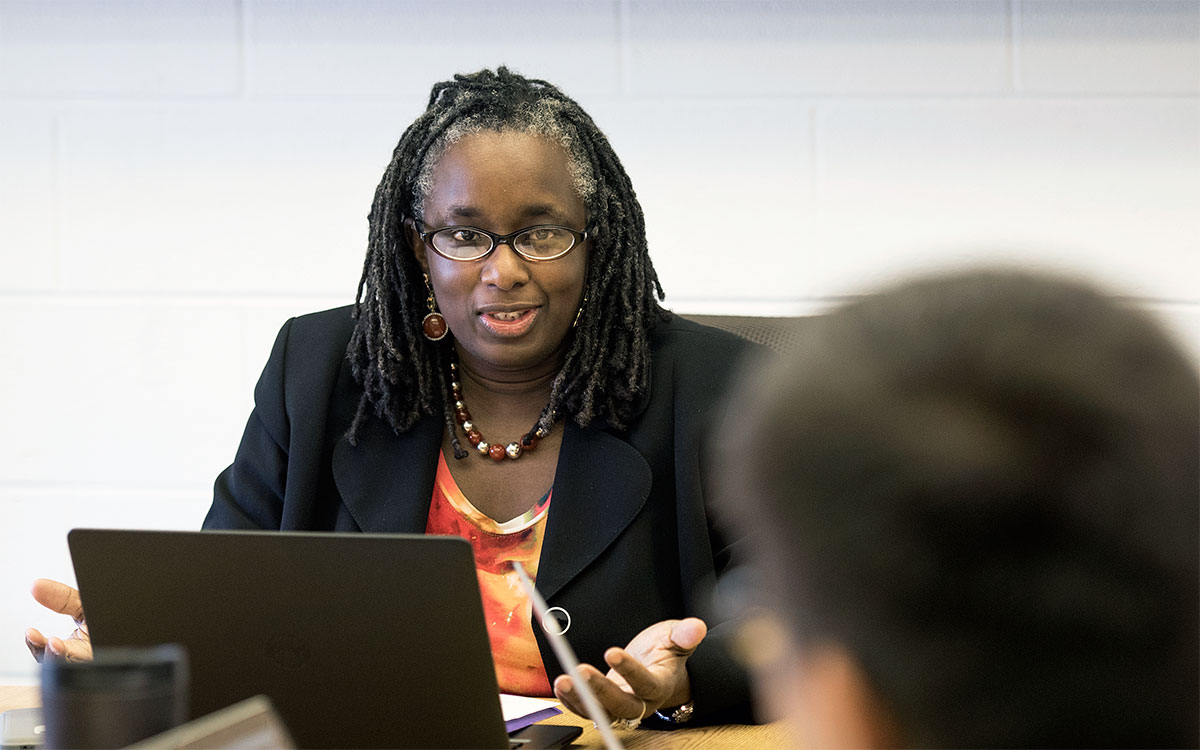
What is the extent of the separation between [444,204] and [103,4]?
109cm

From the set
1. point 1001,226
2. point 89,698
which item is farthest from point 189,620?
point 1001,226

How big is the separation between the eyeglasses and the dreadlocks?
0.05 meters

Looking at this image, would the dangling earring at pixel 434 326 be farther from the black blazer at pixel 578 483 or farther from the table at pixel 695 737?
the table at pixel 695 737

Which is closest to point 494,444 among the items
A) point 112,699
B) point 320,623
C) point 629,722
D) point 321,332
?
point 321,332

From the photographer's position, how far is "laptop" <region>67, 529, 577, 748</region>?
36.7 inches

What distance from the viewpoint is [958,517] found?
1.62 ft

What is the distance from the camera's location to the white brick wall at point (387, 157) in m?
2.16

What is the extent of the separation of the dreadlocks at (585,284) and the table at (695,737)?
0.49m

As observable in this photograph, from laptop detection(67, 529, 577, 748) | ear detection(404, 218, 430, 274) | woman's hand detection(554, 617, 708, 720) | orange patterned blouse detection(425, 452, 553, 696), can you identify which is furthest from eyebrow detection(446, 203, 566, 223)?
laptop detection(67, 529, 577, 748)

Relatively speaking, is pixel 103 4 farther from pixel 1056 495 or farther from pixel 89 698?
pixel 1056 495

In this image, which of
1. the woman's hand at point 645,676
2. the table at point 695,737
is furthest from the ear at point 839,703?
the table at point 695,737

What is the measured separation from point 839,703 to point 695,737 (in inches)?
29.1

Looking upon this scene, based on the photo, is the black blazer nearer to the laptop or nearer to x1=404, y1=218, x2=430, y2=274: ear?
x1=404, y1=218, x2=430, y2=274: ear

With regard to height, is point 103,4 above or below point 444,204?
above
